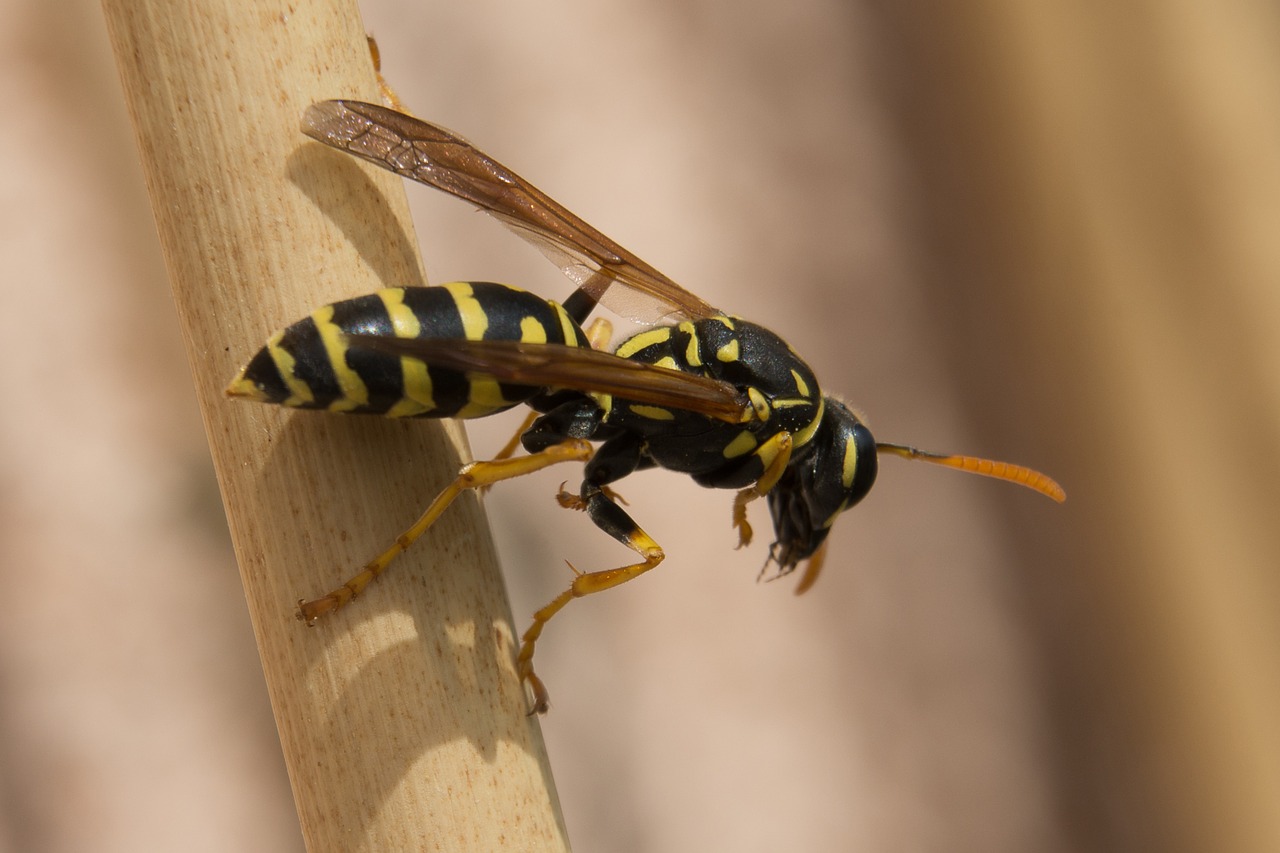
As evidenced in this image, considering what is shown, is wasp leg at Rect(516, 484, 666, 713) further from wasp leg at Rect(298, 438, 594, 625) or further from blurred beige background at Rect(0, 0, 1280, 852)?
blurred beige background at Rect(0, 0, 1280, 852)

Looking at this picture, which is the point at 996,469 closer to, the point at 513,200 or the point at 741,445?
the point at 741,445

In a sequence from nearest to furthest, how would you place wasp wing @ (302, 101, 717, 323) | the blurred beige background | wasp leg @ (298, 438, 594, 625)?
1. wasp leg @ (298, 438, 594, 625)
2. wasp wing @ (302, 101, 717, 323)
3. the blurred beige background

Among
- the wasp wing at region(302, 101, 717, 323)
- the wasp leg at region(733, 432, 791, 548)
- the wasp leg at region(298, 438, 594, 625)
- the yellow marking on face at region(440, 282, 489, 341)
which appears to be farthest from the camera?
the wasp leg at region(733, 432, 791, 548)

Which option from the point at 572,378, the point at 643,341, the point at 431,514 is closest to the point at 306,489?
the point at 431,514

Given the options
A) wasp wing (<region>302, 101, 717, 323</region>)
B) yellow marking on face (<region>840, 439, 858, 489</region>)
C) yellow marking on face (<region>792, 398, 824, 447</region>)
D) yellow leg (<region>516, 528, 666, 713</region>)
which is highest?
wasp wing (<region>302, 101, 717, 323</region>)

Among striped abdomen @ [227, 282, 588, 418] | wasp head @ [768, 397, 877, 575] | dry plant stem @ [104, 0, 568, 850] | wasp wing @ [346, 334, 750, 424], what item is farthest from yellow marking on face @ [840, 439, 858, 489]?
dry plant stem @ [104, 0, 568, 850]

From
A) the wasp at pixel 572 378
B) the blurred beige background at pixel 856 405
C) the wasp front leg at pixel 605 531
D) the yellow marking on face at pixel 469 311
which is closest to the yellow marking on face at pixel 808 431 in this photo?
the wasp at pixel 572 378

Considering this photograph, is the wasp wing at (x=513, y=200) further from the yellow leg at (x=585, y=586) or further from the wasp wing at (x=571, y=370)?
the yellow leg at (x=585, y=586)

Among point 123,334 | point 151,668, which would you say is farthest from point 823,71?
point 151,668
